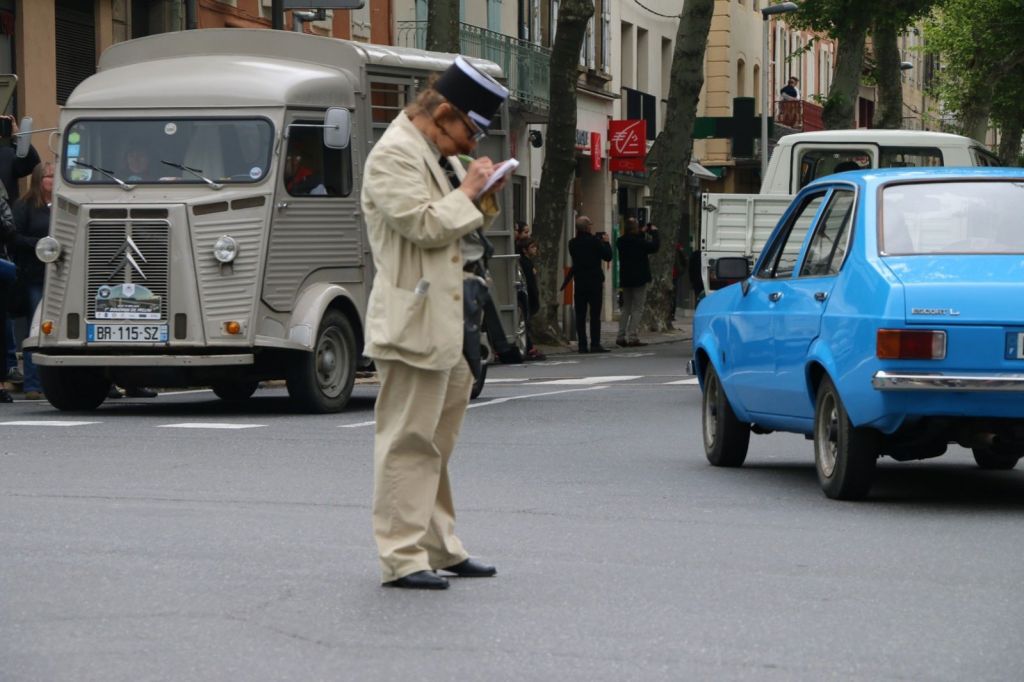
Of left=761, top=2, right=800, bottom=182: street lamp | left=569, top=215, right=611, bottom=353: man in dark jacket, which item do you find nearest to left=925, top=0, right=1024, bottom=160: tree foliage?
left=761, top=2, right=800, bottom=182: street lamp

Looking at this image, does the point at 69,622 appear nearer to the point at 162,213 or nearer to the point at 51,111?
the point at 162,213

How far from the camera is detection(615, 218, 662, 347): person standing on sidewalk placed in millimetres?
32156

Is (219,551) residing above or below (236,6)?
below

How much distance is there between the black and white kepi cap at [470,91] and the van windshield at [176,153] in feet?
30.4

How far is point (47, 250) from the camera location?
16.6m

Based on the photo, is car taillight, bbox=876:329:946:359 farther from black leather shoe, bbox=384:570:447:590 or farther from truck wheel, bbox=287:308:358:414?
truck wheel, bbox=287:308:358:414

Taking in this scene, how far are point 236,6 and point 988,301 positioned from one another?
23.8 meters

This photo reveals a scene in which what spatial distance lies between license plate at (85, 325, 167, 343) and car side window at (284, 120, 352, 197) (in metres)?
1.47

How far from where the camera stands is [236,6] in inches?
1275

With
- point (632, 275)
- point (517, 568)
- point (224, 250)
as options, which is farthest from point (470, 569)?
point (632, 275)

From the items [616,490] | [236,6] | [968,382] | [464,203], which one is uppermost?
[236,6]

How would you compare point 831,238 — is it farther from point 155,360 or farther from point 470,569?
point 155,360

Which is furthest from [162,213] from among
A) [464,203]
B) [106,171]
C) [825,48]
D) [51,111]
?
[825,48]

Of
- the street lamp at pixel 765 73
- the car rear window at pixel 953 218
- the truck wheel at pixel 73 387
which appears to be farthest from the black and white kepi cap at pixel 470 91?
the street lamp at pixel 765 73
